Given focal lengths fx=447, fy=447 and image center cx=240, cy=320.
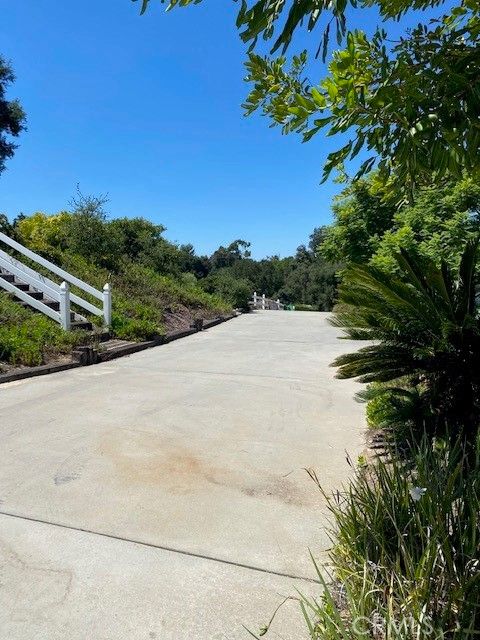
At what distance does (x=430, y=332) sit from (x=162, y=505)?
215cm

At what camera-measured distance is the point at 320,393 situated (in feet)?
19.9

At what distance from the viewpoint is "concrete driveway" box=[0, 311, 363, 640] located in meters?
1.98

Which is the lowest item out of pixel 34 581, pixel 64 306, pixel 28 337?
pixel 34 581

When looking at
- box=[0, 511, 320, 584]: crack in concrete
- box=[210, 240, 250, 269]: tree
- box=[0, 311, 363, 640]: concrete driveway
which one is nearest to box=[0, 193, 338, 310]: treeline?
box=[0, 311, 363, 640]: concrete driveway

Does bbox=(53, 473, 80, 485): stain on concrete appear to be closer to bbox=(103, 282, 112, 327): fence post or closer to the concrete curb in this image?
the concrete curb

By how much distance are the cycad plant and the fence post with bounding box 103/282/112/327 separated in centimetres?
726

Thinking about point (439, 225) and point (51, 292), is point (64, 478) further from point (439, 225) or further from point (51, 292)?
point (51, 292)

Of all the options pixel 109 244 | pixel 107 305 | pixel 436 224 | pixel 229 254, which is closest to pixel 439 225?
pixel 436 224

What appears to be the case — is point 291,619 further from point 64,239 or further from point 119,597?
point 64,239

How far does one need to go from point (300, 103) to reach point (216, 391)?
14.9 ft

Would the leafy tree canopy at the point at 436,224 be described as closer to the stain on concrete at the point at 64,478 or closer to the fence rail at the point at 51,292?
the stain on concrete at the point at 64,478

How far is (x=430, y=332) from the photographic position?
10.1ft

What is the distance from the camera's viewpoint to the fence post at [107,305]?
31.6 feet

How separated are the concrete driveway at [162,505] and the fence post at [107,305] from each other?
3751 mm
